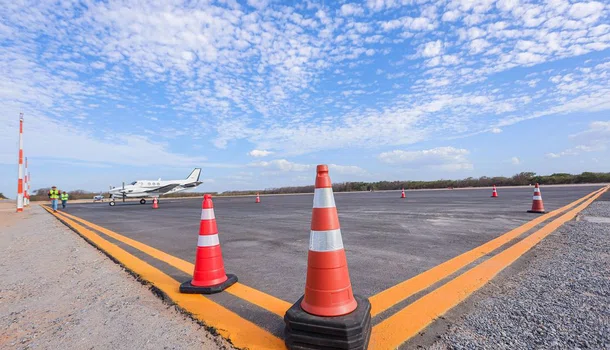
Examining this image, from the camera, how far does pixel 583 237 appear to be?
14.3 ft

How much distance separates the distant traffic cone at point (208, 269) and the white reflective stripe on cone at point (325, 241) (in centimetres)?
123

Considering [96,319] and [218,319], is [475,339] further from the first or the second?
[96,319]

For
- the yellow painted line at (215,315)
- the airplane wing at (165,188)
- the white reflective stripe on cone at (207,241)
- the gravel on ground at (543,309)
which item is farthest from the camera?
the airplane wing at (165,188)

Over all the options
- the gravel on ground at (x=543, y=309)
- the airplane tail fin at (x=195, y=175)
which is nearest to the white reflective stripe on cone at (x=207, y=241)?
the gravel on ground at (x=543, y=309)

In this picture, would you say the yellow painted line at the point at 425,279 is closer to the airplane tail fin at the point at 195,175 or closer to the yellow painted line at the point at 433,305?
the yellow painted line at the point at 433,305

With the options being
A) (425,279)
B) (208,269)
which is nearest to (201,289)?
(208,269)

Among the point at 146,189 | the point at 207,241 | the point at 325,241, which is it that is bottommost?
the point at 207,241

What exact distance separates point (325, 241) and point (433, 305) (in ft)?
3.35

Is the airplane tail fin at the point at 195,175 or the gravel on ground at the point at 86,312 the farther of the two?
the airplane tail fin at the point at 195,175

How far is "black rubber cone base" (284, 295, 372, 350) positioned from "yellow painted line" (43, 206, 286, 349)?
0.15 meters

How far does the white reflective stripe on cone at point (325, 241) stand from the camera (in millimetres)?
1953

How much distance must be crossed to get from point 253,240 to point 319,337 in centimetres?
375

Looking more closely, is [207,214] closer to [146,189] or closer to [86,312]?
[86,312]

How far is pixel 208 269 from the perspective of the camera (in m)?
2.83
